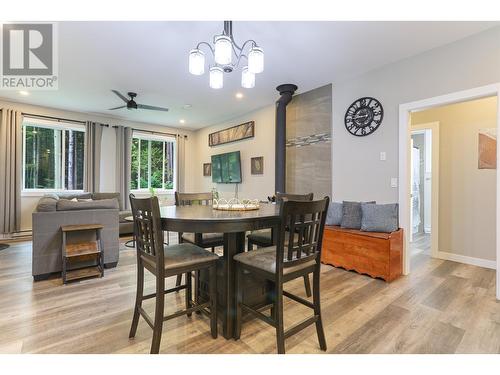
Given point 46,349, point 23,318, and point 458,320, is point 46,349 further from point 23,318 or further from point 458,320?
point 458,320

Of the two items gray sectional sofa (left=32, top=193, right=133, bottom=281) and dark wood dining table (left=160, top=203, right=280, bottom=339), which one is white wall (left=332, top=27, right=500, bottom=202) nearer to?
dark wood dining table (left=160, top=203, right=280, bottom=339)

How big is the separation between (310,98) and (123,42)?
2.79m

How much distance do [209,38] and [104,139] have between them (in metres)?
4.36

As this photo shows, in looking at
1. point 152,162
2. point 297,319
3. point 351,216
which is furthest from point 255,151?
point 297,319

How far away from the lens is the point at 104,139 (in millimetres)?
5875

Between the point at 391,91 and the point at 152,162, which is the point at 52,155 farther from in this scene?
the point at 391,91

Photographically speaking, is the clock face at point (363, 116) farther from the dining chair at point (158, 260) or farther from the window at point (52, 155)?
the window at point (52, 155)

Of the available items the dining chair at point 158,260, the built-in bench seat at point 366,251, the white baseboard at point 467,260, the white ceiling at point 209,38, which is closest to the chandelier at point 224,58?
the white ceiling at point 209,38

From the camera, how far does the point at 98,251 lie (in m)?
2.87

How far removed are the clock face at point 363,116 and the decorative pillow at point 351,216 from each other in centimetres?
101

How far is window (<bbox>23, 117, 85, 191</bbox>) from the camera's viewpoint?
17.1 feet

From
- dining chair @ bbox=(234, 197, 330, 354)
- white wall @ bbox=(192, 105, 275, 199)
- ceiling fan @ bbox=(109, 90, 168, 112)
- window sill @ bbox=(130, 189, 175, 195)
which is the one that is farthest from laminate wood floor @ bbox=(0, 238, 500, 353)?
window sill @ bbox=(130, 189, 175, 195)

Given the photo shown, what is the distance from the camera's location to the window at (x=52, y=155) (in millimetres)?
5207
